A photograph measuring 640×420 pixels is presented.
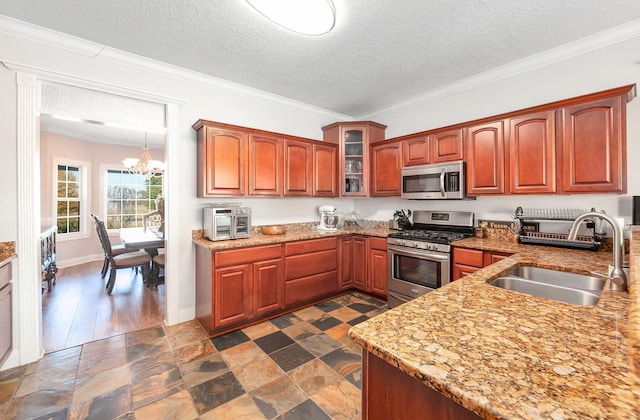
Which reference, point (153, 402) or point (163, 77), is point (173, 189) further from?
point (153, 402)

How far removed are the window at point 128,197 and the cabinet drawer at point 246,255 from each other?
15.8 ft

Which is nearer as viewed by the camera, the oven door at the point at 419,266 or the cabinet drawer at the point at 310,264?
Answer: the oven door at the point at 419,266

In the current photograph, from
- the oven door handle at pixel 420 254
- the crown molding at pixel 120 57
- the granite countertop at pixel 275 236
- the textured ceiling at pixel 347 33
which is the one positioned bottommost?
the oven door handle at pixel 420 254

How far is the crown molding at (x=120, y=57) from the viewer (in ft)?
6.98

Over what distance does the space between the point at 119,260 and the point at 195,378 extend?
2.69 m

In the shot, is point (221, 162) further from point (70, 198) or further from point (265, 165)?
point (70, 198)

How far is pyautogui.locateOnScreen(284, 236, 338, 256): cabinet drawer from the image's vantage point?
3072 mm

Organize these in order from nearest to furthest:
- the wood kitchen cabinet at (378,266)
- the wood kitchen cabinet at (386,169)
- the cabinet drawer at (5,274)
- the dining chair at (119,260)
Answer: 1. the cabinet drawer at (5,274)
2. the wood kitchen cabinet at (378,266)
3. the wood kitchen cabinet at (386,169)
4. the dining chair at (119,260)

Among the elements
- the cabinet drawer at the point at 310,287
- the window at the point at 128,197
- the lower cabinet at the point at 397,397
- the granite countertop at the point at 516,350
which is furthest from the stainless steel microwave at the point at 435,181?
the window at the point at 128,197

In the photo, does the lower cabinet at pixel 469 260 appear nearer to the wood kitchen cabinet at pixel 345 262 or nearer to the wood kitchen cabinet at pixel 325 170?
the wood kitchen cabinet at pixel 345 262

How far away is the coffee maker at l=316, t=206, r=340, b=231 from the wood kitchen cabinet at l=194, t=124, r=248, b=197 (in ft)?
3.93

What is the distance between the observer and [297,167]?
3490 millimetres

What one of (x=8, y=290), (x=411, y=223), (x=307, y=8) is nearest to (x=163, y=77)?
(x=307, y=8)

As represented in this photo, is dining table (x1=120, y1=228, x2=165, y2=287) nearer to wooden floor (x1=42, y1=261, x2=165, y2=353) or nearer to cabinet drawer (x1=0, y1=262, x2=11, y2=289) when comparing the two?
wooden floor (x1=42, y1=261, x2=165, y2=353)
